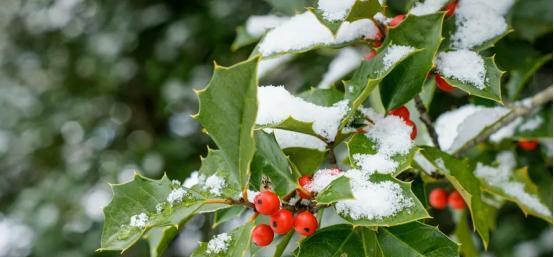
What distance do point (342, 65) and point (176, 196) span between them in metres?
0.84

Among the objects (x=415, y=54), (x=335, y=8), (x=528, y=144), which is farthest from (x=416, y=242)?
(x=528, y=144)

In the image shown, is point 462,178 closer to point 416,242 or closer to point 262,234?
point 416,242

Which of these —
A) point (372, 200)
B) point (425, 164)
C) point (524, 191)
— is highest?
point (372, 200)

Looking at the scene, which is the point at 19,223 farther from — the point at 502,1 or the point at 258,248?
the point at 502,1

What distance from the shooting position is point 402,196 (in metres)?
0.92

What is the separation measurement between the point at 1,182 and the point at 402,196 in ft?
10.1

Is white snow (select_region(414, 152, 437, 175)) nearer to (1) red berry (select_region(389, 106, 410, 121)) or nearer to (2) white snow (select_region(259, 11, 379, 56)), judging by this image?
(1) red berry (select_region(389, 106, 410, 121))

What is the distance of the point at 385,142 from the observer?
1.03m

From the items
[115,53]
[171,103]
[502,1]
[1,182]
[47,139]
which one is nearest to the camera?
[502,1]

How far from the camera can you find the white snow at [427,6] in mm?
1173

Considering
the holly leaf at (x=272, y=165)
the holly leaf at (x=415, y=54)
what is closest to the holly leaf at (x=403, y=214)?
the holly leaf at (x=272, y=165)

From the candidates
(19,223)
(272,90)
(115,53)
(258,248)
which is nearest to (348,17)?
(272,90)

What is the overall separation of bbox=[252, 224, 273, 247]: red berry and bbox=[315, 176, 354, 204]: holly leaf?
12 centimetres

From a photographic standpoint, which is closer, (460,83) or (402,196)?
(402,196)
